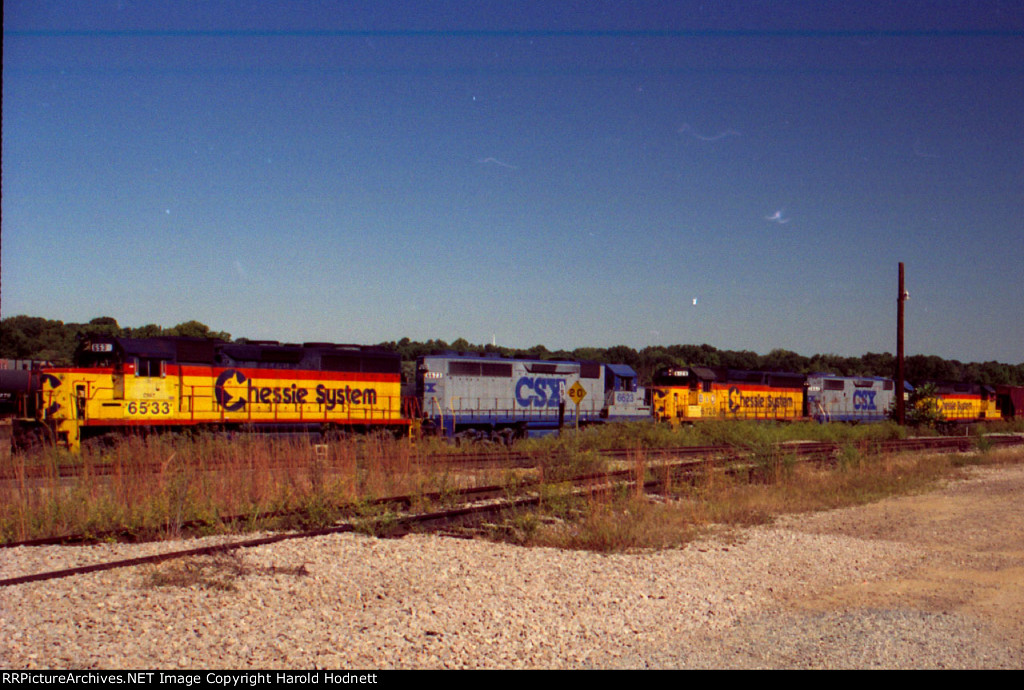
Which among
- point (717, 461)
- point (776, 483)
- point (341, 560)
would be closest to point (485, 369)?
point (717, 461)

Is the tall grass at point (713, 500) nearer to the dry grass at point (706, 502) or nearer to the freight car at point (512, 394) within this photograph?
the dry grass at point (706, 502)

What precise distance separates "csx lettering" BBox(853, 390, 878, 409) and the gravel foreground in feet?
123

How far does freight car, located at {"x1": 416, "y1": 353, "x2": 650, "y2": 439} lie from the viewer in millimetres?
25828

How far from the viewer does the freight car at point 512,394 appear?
2583 centimetres

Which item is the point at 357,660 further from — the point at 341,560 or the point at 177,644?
the point at 341,560

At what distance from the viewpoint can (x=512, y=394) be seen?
27516 mm

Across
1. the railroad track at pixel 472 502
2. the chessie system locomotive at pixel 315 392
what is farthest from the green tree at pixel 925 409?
the railroad track at pixel 472 502

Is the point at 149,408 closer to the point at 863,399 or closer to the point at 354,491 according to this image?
the point at 354,491

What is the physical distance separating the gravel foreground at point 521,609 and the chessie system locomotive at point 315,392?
353 inches

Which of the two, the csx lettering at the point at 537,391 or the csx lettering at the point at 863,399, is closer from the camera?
the csx lettering at the point at 537,391

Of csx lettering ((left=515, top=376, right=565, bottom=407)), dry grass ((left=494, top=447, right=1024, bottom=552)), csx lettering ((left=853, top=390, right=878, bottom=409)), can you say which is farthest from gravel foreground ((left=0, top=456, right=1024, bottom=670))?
csx lettering ((left=853, top=390, right=878, bottom=409))

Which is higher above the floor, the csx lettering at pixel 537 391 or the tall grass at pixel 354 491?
the csx lettering at pixel 537 391

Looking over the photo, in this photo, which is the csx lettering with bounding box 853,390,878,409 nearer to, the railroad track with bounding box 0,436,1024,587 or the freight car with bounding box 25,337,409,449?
the railroad track with bounding box 0,436,1024,587

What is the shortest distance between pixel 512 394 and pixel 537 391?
125 centimetres
